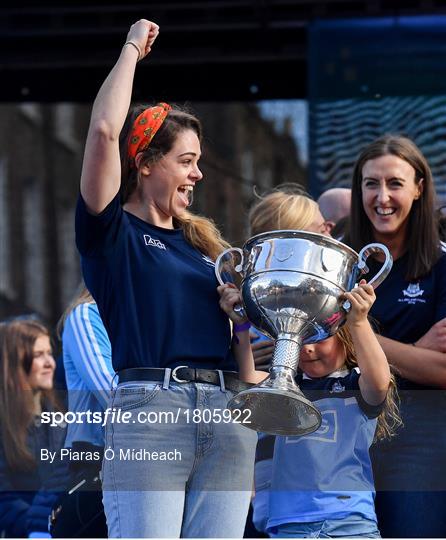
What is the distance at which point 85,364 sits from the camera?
13.0ft

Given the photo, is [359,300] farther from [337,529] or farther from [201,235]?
[337,529]

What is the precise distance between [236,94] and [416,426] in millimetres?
4365

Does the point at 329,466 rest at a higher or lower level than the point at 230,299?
lower

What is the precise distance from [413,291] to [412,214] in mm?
288

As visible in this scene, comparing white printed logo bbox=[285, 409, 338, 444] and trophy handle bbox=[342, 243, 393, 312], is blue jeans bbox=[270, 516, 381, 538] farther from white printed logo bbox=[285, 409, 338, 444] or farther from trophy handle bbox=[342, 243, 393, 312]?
trophy handle bbox=[342, 243, 393, 312]

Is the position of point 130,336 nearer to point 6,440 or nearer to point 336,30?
point 6,440

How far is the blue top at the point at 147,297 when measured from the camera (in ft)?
10.6

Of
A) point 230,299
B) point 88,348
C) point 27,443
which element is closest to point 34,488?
point 27,443

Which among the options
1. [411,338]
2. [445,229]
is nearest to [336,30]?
[445,229]

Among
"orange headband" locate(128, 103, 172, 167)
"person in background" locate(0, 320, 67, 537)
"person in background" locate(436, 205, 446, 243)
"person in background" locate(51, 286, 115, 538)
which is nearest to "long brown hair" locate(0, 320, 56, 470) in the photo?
"person in background" locate(0, 320, 67, 537)

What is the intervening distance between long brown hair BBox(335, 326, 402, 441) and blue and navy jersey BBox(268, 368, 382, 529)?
3 cm

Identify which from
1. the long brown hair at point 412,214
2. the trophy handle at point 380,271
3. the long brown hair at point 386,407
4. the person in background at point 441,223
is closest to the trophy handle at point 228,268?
the trophy handle at point 380,271

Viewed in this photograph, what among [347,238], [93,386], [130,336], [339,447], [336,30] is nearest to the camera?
[130,336]

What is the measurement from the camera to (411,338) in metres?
3.93
